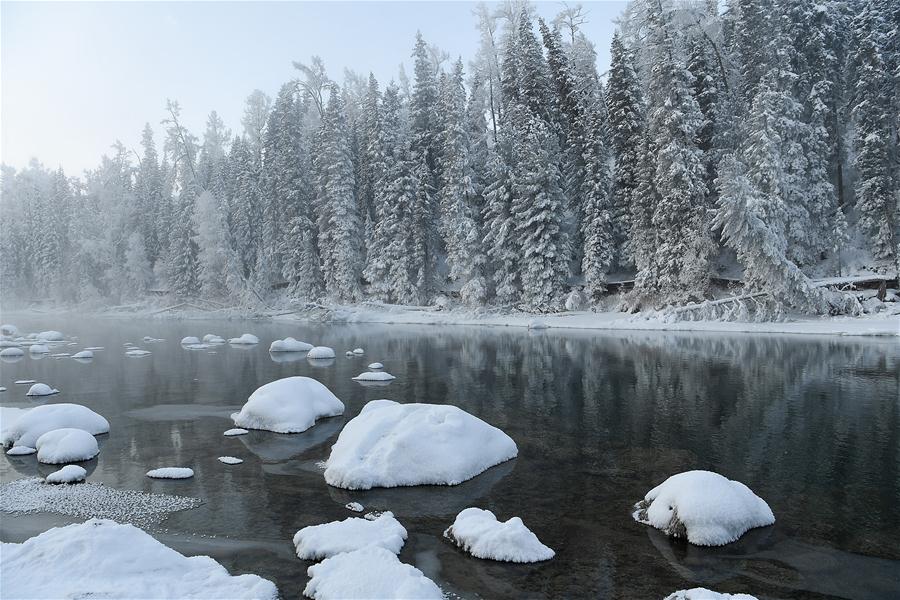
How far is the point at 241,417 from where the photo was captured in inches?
641

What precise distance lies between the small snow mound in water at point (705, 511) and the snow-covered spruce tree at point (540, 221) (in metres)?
35.1

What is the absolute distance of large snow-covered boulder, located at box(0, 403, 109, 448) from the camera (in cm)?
1449

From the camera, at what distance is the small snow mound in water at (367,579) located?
271 inches

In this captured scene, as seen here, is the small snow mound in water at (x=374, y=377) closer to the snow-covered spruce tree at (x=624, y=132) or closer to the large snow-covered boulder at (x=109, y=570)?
the large snow-covered boulder at (x=109, y=570)

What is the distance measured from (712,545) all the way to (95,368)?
28490 millimetres

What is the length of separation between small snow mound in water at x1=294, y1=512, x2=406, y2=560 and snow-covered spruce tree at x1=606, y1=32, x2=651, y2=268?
36.5m

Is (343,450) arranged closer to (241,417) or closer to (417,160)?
(241,417)

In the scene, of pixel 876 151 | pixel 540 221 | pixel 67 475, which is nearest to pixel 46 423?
pixel 67 475

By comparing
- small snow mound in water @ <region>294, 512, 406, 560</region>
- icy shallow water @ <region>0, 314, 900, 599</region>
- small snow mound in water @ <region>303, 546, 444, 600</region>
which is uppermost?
small snow mound in water @ <region>303, 546, 444, 600</region>

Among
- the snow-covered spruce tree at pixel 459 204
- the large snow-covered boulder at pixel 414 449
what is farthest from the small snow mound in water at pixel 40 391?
the snow-covered spruce tree at pixel 459 204

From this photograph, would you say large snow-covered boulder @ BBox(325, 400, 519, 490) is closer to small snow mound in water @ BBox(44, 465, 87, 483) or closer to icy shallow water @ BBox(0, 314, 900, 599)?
icy shallow water @ BBox(0, 314, 900, 599)

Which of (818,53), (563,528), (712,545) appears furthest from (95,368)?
(818,53)

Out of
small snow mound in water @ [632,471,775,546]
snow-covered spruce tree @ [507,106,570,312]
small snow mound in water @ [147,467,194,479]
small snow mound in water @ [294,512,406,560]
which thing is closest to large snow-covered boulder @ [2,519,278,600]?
small snow mound in water @ [294,512,406,560]

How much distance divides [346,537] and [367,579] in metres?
1.55
